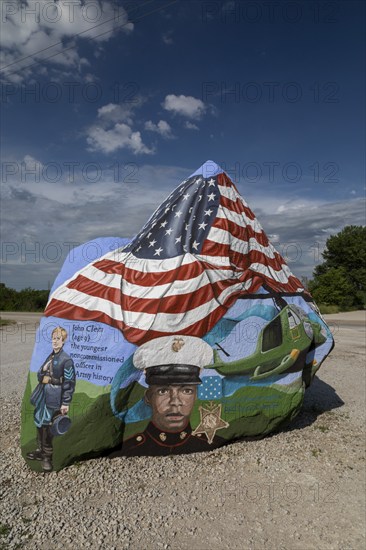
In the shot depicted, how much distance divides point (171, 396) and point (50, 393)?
160 cm

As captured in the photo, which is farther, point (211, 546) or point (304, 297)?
point (304, 297)

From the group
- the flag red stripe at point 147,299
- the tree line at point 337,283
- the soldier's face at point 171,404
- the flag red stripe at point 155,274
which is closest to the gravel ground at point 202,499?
the soldier's face at point 171,404

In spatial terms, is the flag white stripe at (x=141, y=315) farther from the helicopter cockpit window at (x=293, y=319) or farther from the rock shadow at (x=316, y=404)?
the rock shadow at (x=316, y=404)

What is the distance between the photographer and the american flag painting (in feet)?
17.7

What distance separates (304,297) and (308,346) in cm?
104

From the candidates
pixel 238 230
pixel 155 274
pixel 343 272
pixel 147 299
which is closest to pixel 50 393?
pixel 147 299

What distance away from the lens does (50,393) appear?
5.14 metres

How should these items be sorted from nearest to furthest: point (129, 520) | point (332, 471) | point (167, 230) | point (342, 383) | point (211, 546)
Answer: point (211, 546) < point (129, 520) < point (332, 471) < point (167, 230) < point (342, 383)

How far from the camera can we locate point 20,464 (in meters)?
5.21

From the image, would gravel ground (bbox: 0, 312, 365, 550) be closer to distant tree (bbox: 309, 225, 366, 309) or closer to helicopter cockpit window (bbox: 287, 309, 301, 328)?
helicopter cockpit window (bbox: 287, 309, 301, 328)

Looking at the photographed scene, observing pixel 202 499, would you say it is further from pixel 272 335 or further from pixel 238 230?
pixel 238 230

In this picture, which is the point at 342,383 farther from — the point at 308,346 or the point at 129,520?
the point at 129,520

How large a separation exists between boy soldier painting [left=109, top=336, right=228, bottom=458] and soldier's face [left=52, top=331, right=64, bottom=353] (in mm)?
1023

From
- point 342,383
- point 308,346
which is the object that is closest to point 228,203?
point 308,346
